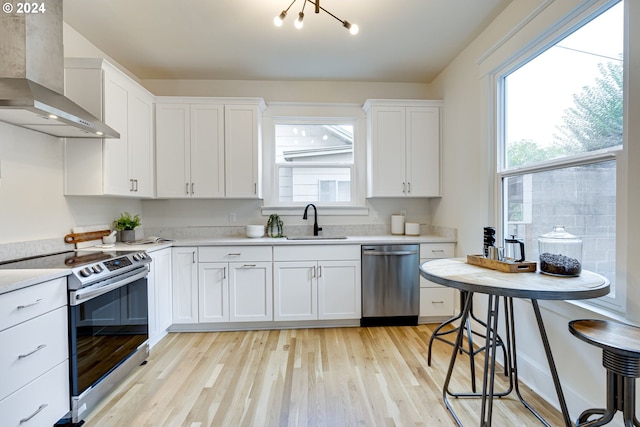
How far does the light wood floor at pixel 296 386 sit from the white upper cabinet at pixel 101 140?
1.53 metres

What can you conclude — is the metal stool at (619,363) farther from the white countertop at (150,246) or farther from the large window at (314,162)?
the large window at (314,162)

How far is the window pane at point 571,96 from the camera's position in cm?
154

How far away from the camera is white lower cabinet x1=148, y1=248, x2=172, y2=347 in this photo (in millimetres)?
2543

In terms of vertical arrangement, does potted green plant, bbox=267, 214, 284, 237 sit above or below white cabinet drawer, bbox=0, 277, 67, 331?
above

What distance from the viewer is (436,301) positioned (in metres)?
3.10

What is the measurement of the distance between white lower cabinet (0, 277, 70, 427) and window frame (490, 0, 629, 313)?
115 inches

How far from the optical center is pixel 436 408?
1.81 meters

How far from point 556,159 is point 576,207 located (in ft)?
1.08

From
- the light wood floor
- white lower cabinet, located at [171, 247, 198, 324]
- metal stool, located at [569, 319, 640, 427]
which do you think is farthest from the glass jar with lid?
white lower cabinet, located at [171, 247, 198, 324]

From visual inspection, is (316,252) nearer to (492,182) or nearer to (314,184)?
(314,184)

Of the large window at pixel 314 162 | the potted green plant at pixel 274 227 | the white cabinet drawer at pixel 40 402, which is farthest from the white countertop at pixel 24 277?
the large window at pixel 314 162

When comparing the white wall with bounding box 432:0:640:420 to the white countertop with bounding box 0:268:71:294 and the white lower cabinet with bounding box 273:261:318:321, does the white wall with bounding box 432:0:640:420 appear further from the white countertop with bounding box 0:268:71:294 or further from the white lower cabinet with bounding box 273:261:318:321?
the white countertop with bounding box 0:268:71:294

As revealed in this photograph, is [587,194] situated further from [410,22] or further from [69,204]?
[69,204]

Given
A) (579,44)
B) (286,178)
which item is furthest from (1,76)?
(579,44)
